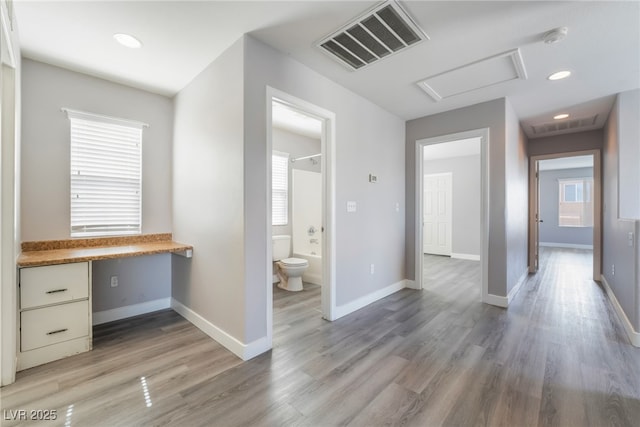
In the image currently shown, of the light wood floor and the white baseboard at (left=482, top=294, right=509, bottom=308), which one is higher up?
the white baseboard at (left=482, top=294, right=509, bottom=308)

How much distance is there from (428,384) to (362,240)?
1709mm

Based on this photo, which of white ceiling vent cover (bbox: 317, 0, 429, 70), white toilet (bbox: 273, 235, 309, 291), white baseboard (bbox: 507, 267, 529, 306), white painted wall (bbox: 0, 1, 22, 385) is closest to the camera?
white painted wall (bbox: 0, 1, 22, 385)

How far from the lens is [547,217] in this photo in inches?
362

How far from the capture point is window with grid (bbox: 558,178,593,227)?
8430 millimetres

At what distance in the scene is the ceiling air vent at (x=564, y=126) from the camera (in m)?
4.12

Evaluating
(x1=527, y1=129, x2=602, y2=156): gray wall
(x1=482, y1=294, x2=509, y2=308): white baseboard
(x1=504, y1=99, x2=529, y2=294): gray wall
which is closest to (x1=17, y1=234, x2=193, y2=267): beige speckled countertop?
(x1=482, y1=294, x2=509, y2=308): white baseboard

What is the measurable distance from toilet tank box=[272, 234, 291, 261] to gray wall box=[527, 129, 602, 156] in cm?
478

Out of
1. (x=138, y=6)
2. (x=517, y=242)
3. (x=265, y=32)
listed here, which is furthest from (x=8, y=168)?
(x=517, y=242)

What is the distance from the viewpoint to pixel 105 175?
292 centimetres

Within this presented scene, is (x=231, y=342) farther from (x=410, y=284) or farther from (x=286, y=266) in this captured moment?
(x=410, y=284)

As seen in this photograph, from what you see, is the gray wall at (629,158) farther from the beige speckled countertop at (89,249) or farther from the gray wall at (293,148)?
the beige speckled countertop at (89,249)

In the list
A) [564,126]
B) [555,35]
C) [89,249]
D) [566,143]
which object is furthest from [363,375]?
[566,143]

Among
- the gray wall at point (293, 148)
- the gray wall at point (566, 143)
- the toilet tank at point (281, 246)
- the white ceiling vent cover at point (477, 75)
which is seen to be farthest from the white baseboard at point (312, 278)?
the gray wall at point (566, 143)

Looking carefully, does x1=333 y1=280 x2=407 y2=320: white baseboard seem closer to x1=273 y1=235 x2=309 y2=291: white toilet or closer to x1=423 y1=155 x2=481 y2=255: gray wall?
x1=273 y1=235 x2=309 y2=291: white toilet
